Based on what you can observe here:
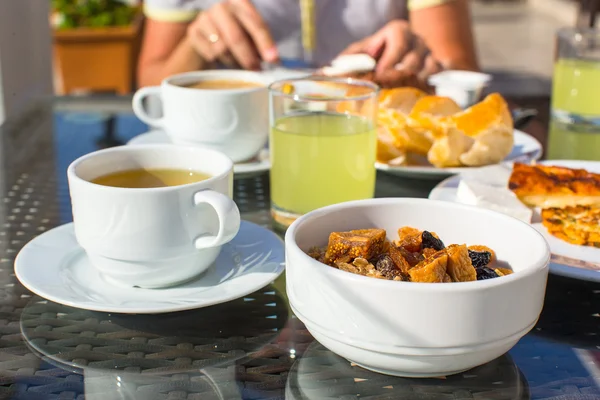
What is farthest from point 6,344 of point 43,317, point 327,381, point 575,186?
point 575,186

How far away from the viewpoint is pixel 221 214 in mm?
695

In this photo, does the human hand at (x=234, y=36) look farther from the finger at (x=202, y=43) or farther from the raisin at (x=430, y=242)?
the raisin at (x=430, y=242)

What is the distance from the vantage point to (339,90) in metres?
0.97

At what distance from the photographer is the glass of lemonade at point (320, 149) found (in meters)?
0.92

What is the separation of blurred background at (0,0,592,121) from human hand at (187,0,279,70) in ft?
1.03

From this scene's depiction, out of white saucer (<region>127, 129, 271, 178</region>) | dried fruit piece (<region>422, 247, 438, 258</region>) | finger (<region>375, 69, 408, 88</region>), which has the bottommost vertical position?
white saucer (<region>127, 129, 271, 178</region>)

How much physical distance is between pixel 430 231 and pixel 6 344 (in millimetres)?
393

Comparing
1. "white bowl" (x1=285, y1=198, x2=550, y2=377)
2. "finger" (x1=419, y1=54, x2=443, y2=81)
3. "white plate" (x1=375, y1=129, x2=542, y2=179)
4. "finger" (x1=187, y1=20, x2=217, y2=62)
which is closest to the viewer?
"white bowl" (x1=285, y1=198, x2=550, y2=377)

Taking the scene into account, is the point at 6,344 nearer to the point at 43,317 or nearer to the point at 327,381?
the point at 43,317

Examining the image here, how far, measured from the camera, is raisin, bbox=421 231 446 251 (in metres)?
0.64

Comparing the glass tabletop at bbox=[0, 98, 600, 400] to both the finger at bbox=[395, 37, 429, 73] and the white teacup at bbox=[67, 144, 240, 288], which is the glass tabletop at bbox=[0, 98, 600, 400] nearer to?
the white teacup at bbox=[67, 144, 240, 288]

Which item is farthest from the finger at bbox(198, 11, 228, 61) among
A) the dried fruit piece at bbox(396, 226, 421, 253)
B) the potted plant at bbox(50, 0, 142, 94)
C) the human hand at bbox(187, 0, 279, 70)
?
the potted plant at bbox(50, 0, 142, 94)

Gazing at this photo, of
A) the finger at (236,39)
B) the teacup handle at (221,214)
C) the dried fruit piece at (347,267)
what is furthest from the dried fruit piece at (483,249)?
the finger at (236,39)

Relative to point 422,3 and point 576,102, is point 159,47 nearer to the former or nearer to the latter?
point 422,3
